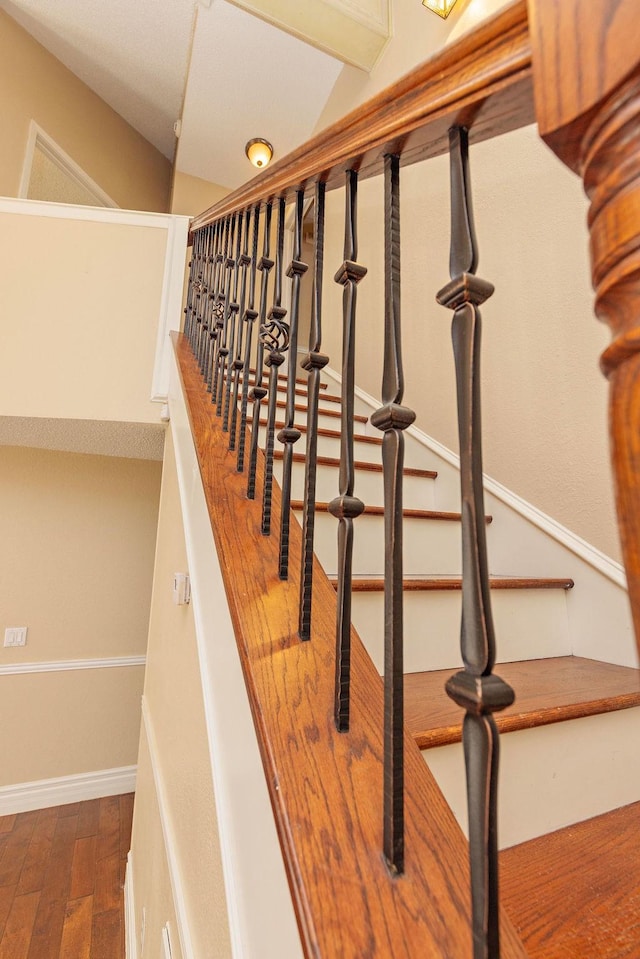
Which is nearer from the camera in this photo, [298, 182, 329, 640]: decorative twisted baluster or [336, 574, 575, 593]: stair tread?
[298, 182, 329, 640]: decorative twisted baluster

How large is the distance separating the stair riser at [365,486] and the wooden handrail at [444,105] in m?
1.02

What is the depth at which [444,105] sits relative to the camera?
48cm

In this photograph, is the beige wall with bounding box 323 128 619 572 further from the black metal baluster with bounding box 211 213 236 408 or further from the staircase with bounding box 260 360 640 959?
the black metal baluster with bounding box 211 213 236 408

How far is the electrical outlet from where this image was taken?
3127 millimetres

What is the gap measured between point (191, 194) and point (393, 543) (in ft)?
16.8

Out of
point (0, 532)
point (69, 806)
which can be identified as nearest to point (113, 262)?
point (0, 532)

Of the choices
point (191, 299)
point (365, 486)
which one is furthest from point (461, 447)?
point (191, 299)

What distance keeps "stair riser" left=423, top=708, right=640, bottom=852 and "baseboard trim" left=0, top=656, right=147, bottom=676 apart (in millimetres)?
2778

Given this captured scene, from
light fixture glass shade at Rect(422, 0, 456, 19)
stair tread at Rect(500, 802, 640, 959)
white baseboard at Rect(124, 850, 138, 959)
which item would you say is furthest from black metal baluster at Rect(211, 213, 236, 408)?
white baseboard at Rect(124, 850, 138, 959)

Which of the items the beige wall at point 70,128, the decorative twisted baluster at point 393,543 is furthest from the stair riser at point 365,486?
the beige wall at point 70,128

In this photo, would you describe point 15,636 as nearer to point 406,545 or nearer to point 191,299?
point 191,299

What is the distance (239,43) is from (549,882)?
4564 mm

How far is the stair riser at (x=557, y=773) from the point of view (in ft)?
2.58

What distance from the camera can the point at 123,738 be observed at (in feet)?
10.9
